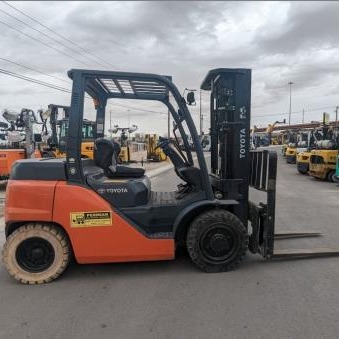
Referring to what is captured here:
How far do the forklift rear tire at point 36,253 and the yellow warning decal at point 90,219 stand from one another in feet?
0.89

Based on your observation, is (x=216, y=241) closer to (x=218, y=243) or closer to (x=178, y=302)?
(x=218, y=243)

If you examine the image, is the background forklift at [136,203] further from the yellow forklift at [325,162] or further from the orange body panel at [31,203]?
the yellow forklift at [325,162]

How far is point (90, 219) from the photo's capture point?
17.0ft

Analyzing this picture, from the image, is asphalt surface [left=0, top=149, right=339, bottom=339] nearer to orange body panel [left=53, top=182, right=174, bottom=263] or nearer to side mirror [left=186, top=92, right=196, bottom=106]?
orange body panel [left=53, top=182, right=174, bottom=263]

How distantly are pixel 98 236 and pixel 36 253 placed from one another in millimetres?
778

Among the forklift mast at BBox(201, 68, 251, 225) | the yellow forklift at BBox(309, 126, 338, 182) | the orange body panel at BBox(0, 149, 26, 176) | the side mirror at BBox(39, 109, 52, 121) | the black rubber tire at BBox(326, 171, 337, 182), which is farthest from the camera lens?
the yellow forklift at BBox(309, 126, 338, 182)

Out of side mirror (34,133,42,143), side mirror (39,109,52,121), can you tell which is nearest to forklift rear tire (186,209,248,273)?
side mirror (34,133,42,143)

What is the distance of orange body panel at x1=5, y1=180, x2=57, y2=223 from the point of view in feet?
16.8

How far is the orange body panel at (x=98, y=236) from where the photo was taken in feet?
16.9

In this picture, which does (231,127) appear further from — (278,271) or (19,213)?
(19,213)

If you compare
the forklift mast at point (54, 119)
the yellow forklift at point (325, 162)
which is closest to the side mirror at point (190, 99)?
the forklift mast at point (54, 119)

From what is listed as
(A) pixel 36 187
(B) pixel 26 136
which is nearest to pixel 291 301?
(A) pixel 36 187

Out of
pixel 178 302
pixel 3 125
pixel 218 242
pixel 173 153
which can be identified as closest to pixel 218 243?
pixel 218 242

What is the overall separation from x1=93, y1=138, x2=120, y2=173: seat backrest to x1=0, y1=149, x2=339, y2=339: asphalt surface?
4.40 ft
